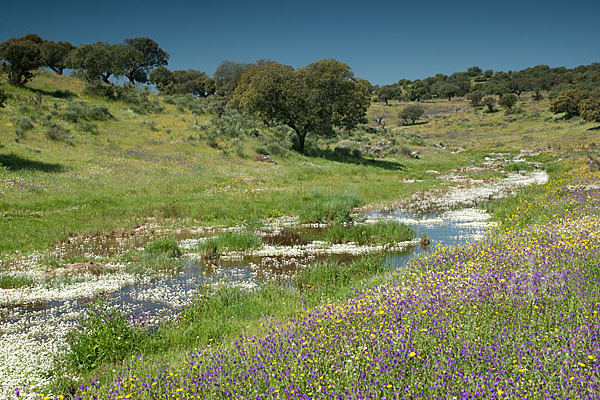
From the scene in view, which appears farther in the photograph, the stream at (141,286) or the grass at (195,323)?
the stream at (141,286)

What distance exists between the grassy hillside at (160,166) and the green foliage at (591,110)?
1984 mm

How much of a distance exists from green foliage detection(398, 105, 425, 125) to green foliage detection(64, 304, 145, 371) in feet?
369

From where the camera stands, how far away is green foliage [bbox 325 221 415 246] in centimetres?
1772

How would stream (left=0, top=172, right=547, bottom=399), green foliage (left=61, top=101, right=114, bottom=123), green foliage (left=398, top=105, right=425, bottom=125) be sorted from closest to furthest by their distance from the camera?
stream (left=0, top=172, right=547, bottom=399)
green foliage (left=61, top=101, right=114, bottom=123)
green foliage (left=398, top=105, right=425, bottom=125)

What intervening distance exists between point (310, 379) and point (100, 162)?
31023 millimetres

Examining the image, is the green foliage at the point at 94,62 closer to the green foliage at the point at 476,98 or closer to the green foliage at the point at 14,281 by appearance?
the green foliage at the point at 14,281

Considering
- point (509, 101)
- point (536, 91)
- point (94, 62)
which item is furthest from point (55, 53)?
point (536, 91)

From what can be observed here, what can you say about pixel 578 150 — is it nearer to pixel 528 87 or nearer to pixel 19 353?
pixel 19 353

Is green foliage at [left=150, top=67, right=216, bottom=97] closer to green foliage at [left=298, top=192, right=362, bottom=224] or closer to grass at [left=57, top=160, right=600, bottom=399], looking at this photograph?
green foliage at [left=298, top=192, right=362, bottom=224]

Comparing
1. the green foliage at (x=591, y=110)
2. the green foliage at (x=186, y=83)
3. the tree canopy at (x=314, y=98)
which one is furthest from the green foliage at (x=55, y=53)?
the green foliage at (x=591, y=110)

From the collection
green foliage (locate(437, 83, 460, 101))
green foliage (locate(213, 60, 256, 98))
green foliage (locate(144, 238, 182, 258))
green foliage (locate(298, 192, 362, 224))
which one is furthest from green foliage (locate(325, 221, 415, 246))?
green foliage (locate(437, 83, 460, 101))

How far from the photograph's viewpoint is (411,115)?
11306 centimetres

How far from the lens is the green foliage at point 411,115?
112 m

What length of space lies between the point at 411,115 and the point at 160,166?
92.3 m
